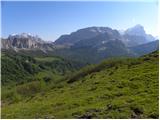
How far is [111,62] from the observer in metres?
57.8

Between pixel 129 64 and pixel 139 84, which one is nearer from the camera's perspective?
pixel 139 84

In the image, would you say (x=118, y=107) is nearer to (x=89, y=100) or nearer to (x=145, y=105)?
(x=145, y=105)

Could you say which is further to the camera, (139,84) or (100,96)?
(139,84)

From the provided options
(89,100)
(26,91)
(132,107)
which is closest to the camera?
(132,107)

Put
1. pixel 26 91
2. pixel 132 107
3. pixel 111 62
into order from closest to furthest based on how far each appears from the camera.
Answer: pixel 132 107
pixel 111 62
pixel 26 91

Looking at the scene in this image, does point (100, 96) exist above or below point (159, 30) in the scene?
below

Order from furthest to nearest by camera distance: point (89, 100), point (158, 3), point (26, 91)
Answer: point (26, 91) < point (89, 100) < point (158, 3)

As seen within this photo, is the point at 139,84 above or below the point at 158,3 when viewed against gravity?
below

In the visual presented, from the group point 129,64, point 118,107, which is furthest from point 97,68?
point 118,107

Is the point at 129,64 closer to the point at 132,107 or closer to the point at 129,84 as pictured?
the point at 129,84

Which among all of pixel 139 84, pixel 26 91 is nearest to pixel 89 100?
pixel 139 84

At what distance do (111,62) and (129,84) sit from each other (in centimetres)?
2862

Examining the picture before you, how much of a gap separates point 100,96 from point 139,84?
14.7 feet

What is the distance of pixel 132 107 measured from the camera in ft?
53.0
